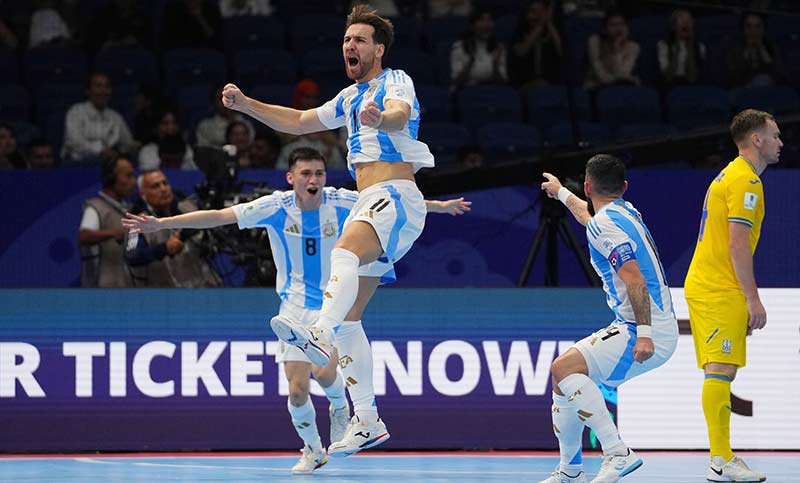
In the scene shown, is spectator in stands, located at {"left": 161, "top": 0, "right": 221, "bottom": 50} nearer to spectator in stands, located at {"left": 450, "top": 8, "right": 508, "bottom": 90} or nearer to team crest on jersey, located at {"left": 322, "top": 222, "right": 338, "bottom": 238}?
spectator in stands, located at {"left": 450, "top": 8, "right": 508, "bottom": 90}

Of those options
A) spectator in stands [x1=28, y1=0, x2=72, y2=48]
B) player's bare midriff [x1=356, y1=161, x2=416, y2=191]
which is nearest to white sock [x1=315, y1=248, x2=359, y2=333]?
player's bare midriff [x1=356, y1=161, x2=416, y2=191]

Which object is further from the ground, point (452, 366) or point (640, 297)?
point (640, 297)

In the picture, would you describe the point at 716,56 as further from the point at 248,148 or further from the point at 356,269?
the point at 356,269

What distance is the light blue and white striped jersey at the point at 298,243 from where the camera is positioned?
9.52 metres

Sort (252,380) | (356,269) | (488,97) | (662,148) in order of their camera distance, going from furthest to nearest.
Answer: (488,97) → (662,148) → (252,380) → (356,269)

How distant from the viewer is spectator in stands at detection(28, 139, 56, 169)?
1245 cm

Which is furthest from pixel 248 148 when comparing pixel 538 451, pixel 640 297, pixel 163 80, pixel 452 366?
pixel 640 297

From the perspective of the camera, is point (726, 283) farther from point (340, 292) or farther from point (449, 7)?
point (449, 7)

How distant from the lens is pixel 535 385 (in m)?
10.5

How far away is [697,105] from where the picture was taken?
47.8 feet

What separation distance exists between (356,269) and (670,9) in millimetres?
9771

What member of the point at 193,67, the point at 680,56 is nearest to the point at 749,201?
the point at 680,56

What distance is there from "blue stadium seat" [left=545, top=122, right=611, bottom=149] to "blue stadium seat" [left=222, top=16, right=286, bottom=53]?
3.64 metres

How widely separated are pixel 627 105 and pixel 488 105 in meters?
1.59
